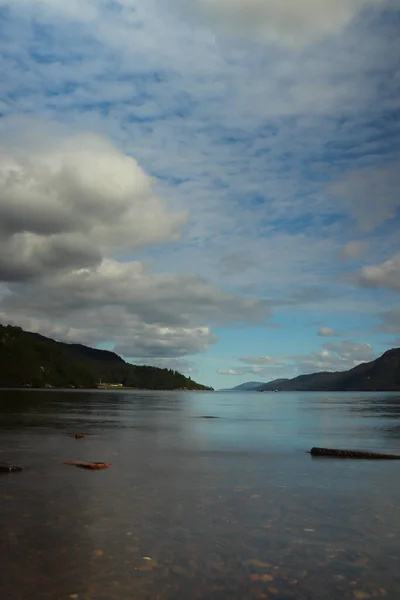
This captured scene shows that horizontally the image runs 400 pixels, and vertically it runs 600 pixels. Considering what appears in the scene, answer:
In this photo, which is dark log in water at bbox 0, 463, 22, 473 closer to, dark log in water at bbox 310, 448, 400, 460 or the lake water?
the lake water

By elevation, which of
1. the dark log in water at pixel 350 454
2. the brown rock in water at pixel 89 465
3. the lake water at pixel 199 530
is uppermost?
the dark log in water at pixel 350 454

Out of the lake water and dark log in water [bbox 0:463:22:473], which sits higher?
dark log in water [bbox 0:463:22:473]

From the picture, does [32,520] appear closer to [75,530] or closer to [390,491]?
[75,530]

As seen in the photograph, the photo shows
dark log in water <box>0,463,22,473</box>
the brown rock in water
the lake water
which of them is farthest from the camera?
the brown rock in water

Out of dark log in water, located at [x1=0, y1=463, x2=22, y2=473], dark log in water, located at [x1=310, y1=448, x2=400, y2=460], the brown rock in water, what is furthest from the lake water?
dark log in water, located at [x1=310, y1=448, x2=400, y2=460]

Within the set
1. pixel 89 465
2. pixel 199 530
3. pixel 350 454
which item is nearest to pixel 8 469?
pixel 89 465

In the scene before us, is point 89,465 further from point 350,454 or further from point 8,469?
point 350,454

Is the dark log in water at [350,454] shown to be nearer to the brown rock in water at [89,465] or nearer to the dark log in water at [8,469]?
the brown rock in water at [89,465]

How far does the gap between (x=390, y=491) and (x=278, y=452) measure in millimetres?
16635

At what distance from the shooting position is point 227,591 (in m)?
12.7

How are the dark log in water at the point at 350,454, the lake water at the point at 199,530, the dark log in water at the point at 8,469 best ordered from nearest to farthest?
the lake water at the point at 199,530
the dark log in water at the point at 8,469
the dark log in water at the point at 350,454

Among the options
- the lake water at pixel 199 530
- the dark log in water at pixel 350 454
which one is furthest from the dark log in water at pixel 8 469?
the dark log in water at pixel 350 454

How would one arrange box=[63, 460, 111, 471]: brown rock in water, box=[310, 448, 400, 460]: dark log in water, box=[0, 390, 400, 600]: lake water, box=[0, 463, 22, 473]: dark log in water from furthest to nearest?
box=[310, 448, 400, 460]: dark log in water
box=[63, 460, 111, 471]: brown rock in water
box=[0, 463, 22, 473]: dark log in water
box=[0, 390, 400, 600]: lake water

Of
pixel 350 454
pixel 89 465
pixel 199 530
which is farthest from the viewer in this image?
pixel 350 454
